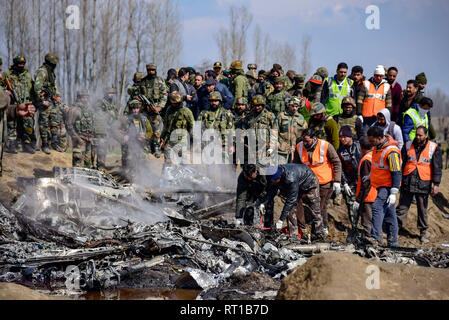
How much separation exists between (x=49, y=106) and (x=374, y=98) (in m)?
7.88

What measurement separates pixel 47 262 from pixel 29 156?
624cm

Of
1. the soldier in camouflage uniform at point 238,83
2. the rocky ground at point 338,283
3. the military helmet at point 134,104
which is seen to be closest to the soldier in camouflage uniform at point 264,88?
the soldier in camouflage uniform at point 238,83

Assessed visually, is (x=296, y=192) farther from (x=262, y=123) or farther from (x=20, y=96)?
(x=20, y=96)

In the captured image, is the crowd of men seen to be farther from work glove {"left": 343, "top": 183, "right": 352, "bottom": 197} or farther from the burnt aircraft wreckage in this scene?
the burnt aircraft wreckage

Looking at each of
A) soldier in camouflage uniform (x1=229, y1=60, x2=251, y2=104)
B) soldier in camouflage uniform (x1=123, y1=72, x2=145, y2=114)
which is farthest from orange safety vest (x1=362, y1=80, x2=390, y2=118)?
soldier in camouflage uniform (x1=123, y1=72, x2=145, y2=114)

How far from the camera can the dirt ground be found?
11.4 ft

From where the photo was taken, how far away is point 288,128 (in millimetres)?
9547

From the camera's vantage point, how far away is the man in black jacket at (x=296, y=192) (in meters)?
7.78

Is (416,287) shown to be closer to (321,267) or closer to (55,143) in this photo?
(321,267)

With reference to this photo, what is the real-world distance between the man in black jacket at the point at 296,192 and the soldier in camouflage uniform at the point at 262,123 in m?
1.50

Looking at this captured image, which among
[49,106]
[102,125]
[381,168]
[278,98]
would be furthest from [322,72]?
[49,106]

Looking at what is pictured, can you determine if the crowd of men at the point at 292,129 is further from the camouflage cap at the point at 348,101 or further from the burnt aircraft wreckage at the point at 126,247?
the burnt aircraft wreckage at the point at 126,247

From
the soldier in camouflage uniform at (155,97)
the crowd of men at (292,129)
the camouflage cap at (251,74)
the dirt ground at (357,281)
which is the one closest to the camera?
the dirt ground at (357,281)

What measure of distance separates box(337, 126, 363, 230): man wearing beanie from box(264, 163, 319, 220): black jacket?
1.21 metres
